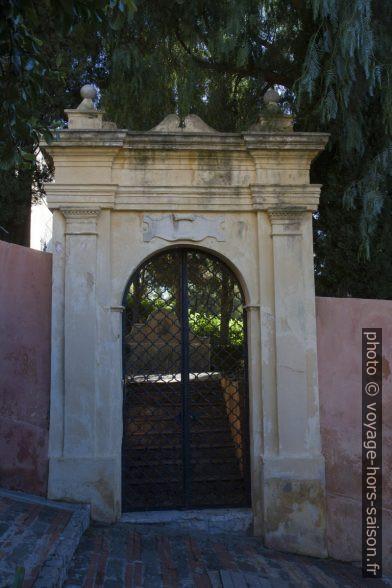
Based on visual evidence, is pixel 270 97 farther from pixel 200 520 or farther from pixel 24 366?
pixel 200 520

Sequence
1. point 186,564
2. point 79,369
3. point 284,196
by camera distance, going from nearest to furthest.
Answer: point 186,564, point 79,369, point 284,196

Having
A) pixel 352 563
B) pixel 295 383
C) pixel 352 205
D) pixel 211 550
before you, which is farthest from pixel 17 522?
pixel 352 205

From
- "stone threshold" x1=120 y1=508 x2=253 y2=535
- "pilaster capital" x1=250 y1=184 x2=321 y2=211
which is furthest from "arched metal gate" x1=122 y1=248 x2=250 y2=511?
"pilaster capital" x1=250 y1=184 x2=321 y2=211

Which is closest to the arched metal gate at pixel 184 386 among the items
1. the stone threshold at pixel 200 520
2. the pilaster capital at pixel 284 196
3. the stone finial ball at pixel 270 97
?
the stone threshold at pixel 200 520

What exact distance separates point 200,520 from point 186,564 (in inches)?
29.5

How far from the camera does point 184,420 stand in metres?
5.44

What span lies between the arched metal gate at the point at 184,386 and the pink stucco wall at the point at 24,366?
77 cm

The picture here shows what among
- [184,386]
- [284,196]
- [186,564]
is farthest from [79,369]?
[284,196]

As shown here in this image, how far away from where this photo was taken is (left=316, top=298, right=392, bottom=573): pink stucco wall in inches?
204

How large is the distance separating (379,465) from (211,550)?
1.75 m

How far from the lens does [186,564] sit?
4473mm

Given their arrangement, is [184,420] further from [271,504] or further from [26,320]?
[26,320]

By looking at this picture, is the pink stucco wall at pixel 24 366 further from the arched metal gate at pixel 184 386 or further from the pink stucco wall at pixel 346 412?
the pink stucco wall at pixel 346 412

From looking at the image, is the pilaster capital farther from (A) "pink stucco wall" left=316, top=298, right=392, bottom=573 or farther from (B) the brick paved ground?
(B) the brick paved ground
